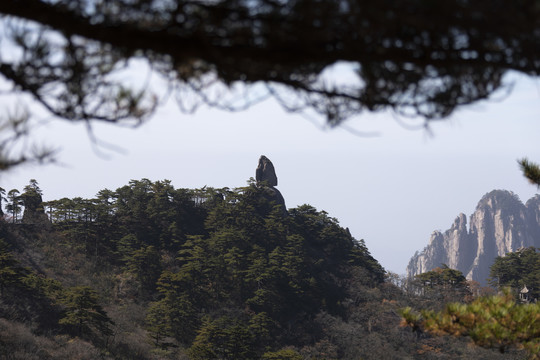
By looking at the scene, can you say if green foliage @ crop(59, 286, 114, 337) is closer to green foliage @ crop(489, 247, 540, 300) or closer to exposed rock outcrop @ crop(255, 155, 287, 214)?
exposed rock outcrop @ crop(255, 155, 287, 214)

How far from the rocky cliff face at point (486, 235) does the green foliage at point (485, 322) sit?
323 feet

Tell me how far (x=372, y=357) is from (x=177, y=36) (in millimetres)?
24323

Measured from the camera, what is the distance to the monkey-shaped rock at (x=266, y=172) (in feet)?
129

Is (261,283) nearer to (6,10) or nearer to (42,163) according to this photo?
(42,163)

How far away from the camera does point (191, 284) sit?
2623 centimetres

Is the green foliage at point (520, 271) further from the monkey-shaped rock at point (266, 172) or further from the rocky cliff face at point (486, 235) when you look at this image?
the rocky cliff face at point (486, 235)

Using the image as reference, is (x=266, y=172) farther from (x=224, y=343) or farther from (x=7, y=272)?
(x=7, y=272)

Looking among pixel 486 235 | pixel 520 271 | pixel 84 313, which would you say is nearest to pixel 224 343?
pixel 84 313

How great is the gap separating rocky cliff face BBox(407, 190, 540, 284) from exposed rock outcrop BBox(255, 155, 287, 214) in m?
71.5

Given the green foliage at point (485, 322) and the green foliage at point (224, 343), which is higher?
the green foliage at point (485, 322)

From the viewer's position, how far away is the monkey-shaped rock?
39.4 m

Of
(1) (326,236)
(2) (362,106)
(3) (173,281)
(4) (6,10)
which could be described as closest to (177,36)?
(4) (6,10)

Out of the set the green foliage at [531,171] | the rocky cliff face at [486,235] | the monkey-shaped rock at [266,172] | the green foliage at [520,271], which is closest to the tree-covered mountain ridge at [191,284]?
the monkey-shaped rock at [266,172]

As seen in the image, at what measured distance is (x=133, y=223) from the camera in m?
31.4
